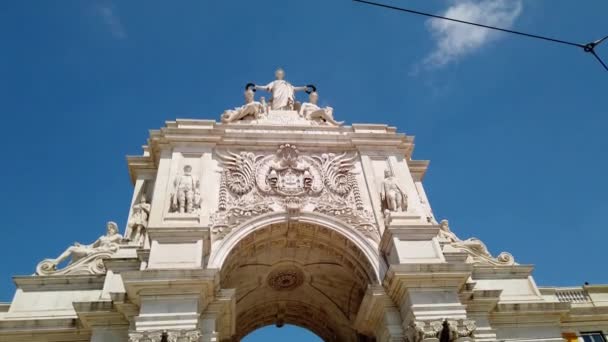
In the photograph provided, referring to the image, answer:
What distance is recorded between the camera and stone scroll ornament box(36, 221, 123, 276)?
53.1 feet

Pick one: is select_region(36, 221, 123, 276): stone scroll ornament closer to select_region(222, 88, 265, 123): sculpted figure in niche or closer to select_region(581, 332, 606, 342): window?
select_region(222, 88, 265, 123): sculpted figure in niche

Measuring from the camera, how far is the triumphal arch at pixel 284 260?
13.6m

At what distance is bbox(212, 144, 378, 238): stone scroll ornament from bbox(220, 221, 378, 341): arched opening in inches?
30.1

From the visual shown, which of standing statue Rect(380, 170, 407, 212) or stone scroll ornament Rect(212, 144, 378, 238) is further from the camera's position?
standing statue Rect(380, 170, 407, 212)

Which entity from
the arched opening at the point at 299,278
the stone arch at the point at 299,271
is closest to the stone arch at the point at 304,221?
the stone arch at the point at 299,271

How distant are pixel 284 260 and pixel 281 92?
26.9 feet

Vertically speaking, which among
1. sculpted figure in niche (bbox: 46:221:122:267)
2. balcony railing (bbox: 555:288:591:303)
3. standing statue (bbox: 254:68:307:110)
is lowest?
balcony railing (bbox: 555:288:591:303)

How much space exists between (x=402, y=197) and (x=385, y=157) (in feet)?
8.38

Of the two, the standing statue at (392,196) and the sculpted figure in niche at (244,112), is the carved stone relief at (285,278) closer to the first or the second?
the standing statue at (392,196)

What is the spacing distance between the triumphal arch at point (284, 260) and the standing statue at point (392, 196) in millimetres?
61

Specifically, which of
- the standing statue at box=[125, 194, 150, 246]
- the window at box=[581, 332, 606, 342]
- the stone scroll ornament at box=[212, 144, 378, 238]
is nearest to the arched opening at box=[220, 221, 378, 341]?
the stone scroll ornament at box=[212, 144, 378, 238]

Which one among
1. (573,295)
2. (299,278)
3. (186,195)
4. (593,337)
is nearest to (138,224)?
(186,195)

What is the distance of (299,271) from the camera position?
1859 centimetres

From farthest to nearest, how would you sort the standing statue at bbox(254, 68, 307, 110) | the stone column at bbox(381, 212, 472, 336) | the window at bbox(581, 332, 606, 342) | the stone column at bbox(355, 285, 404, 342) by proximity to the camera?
the standing statue at bbox(254, 68, 307, 110), the window at bbox(581, 332, 606, 342), the stone column at bbox(355, 285, 404, 342), the stone column at bbox(381, 212, 472, 336)
